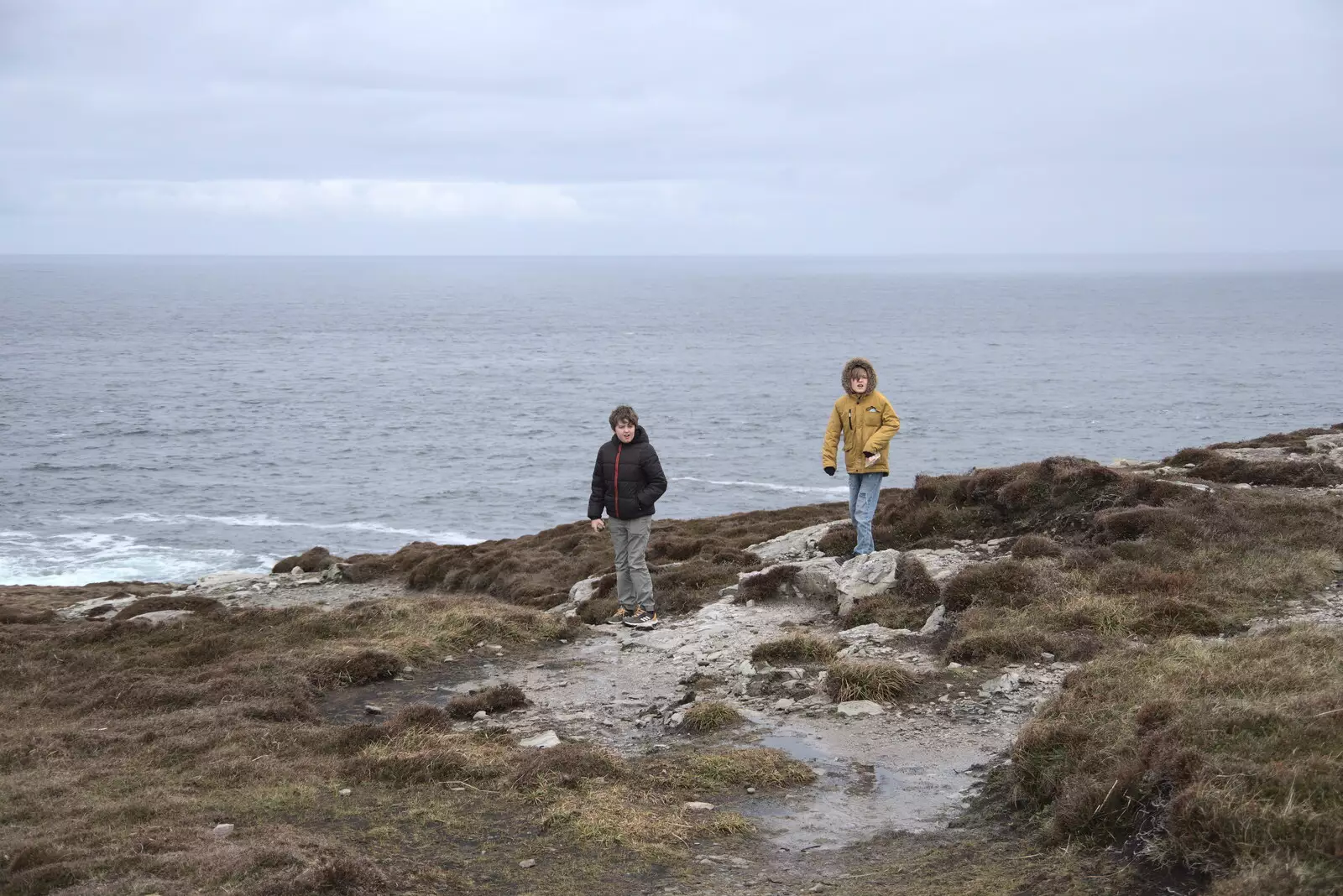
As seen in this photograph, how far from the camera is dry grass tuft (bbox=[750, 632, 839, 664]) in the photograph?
49.8ft

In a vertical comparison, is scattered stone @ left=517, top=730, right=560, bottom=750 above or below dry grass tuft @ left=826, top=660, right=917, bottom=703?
below

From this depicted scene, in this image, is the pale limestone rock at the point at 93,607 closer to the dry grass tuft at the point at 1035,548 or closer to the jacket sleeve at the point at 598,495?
the jacket sleeve at the point at 598,495

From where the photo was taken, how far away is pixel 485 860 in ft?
31.0

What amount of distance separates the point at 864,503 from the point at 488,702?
301 inches

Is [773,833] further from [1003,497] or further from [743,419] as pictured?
[743,419]

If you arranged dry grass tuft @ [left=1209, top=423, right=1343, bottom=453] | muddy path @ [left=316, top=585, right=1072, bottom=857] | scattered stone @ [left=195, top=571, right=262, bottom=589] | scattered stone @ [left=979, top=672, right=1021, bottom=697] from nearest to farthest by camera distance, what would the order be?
1. muddy path @ [left=316, top=585, right=1072, bottom=857]
2. scattered stone @ [left=979, top=672, right=1021, bottom=697]
3. dry grass tuft @ [left=1209, top=423, right=1343, bottom=453]
4. scattered stone @ [left=195, top=571, right=262, bottom=589]

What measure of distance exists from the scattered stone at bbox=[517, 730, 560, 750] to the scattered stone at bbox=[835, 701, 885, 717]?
3240 millimetres

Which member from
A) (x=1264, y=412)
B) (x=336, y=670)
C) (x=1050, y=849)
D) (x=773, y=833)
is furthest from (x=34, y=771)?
(x=1264, y=412)

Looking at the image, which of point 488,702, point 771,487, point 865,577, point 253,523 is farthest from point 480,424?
point 488,702

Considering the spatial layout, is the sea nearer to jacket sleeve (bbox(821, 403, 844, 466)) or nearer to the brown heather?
the brown heather

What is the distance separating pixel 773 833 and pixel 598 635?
9142mm

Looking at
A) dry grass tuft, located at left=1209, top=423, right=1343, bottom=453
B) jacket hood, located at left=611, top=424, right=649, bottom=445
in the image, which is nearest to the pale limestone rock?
jacket hood, located at left=611, top=424, right=649, bottom=445

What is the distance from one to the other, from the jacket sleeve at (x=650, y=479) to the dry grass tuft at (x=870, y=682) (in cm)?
528

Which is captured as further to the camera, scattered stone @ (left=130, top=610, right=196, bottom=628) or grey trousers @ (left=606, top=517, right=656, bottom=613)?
scattered stone @ (left=130, top=610, right=196, bottom=628)
